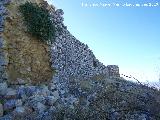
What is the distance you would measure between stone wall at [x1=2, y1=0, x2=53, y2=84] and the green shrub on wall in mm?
297

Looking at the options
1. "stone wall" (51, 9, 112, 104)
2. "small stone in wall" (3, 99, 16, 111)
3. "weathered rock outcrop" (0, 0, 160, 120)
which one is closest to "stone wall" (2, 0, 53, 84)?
"weathered rock outcrop" (0, 0, 160, 120)

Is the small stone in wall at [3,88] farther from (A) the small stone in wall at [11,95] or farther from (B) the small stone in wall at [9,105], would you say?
(B) the small stone in wall at [9,105]

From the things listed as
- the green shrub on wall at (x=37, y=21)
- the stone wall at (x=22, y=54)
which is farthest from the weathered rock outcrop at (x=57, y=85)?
the green shrub on wall at (x=37, y=21)

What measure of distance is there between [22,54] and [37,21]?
89.2 inches

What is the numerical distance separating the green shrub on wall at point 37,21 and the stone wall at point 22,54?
30 centimetres

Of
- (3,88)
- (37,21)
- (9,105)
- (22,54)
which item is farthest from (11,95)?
(37,21)

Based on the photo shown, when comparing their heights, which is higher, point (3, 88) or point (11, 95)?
point (3, 88)

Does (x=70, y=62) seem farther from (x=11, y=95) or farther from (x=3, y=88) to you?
(x=11, y=95)

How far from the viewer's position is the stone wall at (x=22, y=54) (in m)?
17.9

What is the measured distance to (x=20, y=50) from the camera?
18516 millimetres

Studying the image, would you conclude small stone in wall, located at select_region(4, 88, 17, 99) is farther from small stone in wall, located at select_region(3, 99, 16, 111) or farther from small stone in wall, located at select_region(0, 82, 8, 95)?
small stone in wall, located at select_region(3, 99, 16, 111)

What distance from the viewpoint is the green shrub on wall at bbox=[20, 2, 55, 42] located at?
19516mm

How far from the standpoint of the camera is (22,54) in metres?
18.5

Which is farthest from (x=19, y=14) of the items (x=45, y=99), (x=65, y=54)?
(x=45, y=99)
